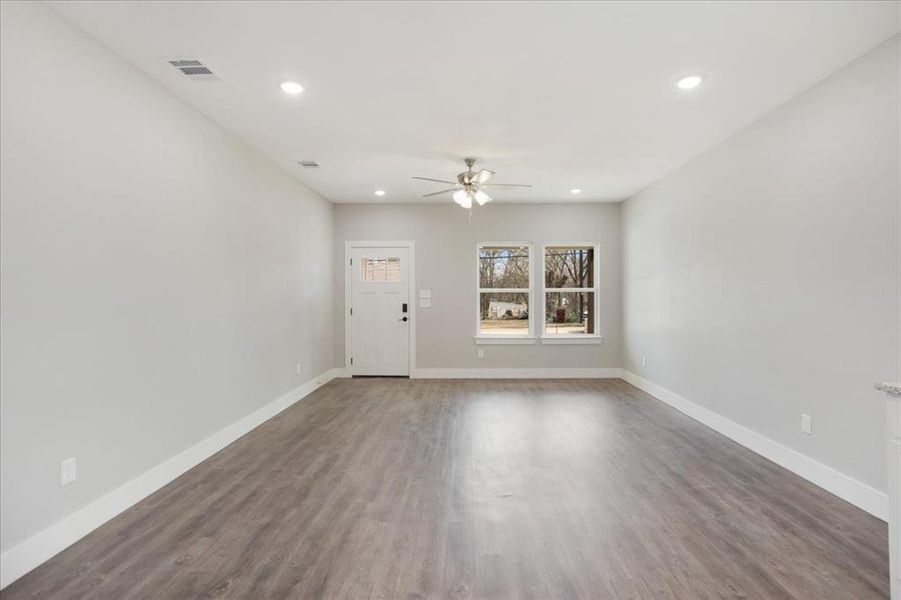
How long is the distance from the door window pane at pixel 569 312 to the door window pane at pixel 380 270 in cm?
236

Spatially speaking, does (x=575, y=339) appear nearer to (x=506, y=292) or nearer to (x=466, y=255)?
(x=506, y=292)

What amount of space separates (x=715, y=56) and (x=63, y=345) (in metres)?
3.90

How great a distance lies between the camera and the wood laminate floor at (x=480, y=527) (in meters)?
1.90

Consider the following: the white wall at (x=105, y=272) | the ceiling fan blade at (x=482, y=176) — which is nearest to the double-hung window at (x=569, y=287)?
the ceiling fan blade at (x=482, y=176)

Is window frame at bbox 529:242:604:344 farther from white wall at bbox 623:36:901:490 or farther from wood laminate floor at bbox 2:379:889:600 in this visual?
wood laminate floor at bbox 2:379:889:600

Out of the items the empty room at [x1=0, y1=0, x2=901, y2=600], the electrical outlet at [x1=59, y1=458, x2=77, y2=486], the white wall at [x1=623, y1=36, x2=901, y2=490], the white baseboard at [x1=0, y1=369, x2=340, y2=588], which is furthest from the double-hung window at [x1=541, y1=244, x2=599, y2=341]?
the electrical outlet at [x1=59, y1=458, x2=77, y2=486]

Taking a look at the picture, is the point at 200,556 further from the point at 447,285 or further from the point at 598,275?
the point at 598,275

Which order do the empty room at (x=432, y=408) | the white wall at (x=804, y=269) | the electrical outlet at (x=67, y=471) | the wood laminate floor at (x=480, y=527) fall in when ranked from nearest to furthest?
the wood laminate floor at (x=480, y=527), the empty room at (x=432, y=408), the electrical outlet at (x=67, y=471), the white wall at (x=804, y=269)

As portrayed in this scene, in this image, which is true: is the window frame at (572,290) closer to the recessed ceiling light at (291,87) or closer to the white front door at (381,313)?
the white front door at (381,313)

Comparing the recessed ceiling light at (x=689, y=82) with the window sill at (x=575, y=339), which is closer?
the recessed ceiling light at (x=689, y=82)

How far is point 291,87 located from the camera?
2.91 m

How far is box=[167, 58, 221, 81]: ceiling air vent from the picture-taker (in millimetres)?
2609

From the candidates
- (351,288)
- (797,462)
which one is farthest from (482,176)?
(797,462)

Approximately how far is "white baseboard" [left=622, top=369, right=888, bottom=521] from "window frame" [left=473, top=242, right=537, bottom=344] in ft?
7.59
